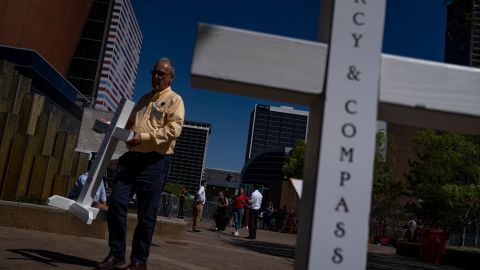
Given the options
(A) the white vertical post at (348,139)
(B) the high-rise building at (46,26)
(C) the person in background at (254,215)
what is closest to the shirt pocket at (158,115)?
(A) the white vertical post at (348,139)

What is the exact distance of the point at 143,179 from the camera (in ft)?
11.9

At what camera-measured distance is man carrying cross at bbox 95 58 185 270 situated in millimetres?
3605

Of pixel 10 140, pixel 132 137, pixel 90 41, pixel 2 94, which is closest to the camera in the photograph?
pixel 132 137

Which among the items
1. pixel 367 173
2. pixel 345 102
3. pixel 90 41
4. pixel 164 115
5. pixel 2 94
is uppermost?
pixel 90 41

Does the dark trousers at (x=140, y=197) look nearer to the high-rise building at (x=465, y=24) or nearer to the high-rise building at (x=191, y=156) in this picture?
the high-rise building at (x=465, y=24)

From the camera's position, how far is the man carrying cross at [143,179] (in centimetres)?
361

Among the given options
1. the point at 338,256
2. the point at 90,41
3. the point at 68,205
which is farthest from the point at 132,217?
the point at 90,41

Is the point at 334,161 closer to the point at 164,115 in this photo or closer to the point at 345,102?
the point at 345,102

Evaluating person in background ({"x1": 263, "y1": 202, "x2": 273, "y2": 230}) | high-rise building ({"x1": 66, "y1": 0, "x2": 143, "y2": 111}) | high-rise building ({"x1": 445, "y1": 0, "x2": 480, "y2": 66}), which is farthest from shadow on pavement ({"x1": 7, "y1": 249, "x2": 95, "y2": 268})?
high-rise building ({"x1": 66, "y1": 0, "x2": 143, "y2": 111})

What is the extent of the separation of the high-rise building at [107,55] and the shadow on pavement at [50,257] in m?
33.8

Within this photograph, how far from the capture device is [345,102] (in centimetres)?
129

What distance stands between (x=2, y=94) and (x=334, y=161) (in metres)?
9.09

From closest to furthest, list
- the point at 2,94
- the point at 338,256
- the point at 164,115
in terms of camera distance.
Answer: the point at 338,256, the point at 164,115, the point at 2,94

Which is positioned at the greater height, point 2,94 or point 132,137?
point 2,94
